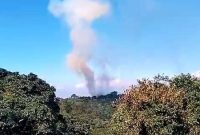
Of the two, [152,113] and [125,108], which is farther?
[125,108]

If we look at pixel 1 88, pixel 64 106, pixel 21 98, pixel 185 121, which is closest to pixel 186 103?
pixel 185 121

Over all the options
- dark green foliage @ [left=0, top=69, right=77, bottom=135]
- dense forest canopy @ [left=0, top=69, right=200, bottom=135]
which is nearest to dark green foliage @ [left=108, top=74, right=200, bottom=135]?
dense forest canopy @ [left=0, top=69, right=200, bottom=135]

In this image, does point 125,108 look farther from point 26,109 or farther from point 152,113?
point 26,109

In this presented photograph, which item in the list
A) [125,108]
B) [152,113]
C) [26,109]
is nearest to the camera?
[152,113]

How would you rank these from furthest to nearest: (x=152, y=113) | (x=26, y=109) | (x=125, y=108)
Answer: (x=26, y=109), (x=125, y=108), (x=152, y=113)

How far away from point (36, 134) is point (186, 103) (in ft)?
70.9

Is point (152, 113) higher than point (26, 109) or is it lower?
lower

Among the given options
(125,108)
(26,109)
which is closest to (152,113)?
(125,108)

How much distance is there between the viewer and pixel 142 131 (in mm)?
43062

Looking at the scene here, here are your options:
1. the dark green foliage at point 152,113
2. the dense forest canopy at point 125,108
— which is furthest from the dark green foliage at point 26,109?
the dark green foliage at point 152,113

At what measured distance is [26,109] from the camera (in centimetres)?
6338

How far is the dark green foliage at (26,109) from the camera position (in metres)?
61.3

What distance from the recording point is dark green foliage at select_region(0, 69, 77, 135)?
201 feet

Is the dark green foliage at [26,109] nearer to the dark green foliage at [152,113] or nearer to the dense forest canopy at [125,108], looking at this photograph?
the dense forest canopy at [125,108]
